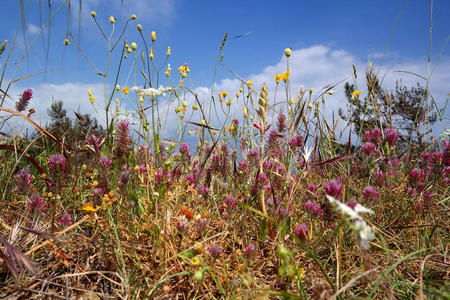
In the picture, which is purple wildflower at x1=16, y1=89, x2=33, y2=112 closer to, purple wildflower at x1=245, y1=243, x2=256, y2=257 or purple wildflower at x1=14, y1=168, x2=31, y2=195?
purple wildflower at x1=14, y1=168, x2=31, y2=195

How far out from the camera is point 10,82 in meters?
1.90

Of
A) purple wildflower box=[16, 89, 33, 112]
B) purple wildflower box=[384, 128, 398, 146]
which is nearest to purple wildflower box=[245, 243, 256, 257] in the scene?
purple wildflower box=[384, 128, 398, 146]

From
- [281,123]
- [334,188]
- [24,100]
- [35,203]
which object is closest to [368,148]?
[281,123]

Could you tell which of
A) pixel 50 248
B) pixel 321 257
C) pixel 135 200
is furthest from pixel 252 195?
pixel 50 248

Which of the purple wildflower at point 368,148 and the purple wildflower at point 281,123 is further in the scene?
the purple wildflower at point 368,148

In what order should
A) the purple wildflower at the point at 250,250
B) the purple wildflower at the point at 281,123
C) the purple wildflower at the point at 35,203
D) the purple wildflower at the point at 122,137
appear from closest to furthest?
1. the purple wildflower at the point at 250,250
2. the purple wildflower at the point at 35,203
3. the purple wildflower at the point at 122,137
4. the purple wildflower at the point at 281,123

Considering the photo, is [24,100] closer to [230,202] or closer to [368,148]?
[230,202]

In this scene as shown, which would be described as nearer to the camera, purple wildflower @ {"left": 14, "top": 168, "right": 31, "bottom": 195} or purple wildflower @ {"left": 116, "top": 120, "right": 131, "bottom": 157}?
purple wildflower @ {"left": 14, "top": 168, "right": 31, "bottom": 195}

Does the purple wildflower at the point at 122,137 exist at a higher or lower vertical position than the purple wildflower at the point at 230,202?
higher

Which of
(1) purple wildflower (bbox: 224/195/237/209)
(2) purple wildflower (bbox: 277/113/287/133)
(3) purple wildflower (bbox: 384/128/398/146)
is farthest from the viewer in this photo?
(3) purple wildflower (bbox: 384/128/398/146)

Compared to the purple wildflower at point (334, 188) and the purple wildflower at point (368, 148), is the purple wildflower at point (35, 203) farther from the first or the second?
the purple wildflower at point (368, 148)

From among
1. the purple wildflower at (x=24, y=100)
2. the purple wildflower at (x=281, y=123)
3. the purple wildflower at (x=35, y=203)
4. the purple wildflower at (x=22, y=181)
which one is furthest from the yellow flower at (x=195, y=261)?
the purple wildflower at (x=24, y=100)

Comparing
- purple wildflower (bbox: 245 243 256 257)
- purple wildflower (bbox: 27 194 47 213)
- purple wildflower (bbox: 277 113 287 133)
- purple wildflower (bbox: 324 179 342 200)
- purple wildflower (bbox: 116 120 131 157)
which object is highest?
purple wildflower (bbox: 277 113 287 133)

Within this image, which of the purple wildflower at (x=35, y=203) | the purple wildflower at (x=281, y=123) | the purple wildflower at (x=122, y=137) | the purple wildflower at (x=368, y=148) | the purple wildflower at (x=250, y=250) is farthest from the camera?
the purple wildflower at (x=368, y=148)
